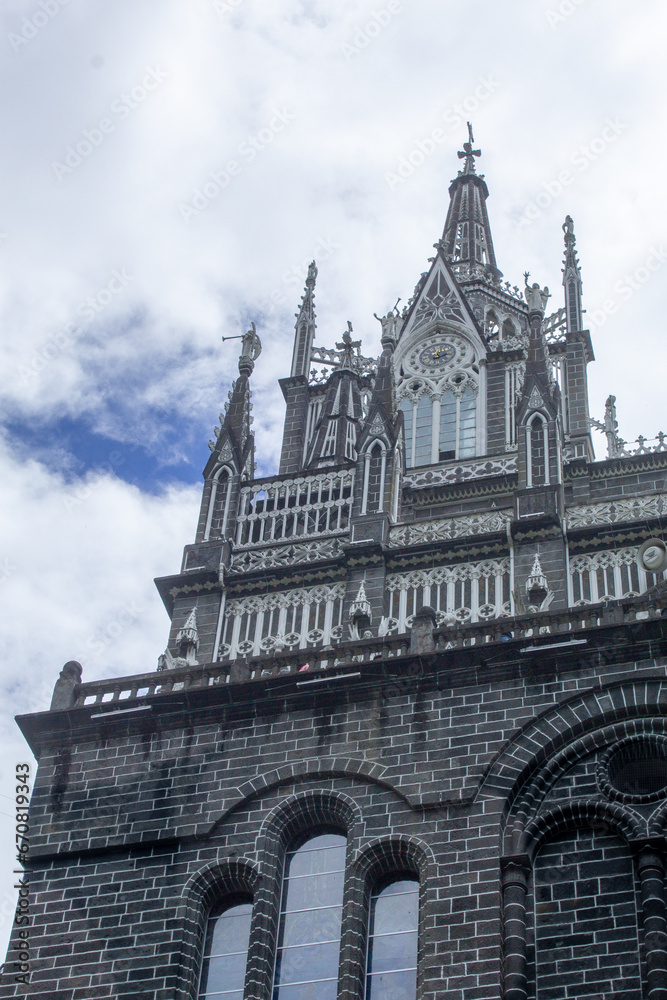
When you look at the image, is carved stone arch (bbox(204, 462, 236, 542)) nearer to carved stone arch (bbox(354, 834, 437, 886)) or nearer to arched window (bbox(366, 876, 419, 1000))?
carved stone arch (bbox(354, 834, 437, 886))

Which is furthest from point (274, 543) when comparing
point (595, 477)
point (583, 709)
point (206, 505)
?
point (583, 709)

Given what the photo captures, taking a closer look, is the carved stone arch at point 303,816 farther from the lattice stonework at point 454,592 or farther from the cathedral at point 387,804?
the lattice stonework at point 454,592

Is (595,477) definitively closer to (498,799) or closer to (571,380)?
(571,380)

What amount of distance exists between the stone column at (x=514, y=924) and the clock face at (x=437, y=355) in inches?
901

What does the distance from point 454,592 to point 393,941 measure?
1182 cm

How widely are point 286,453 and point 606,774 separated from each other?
65.8 ft

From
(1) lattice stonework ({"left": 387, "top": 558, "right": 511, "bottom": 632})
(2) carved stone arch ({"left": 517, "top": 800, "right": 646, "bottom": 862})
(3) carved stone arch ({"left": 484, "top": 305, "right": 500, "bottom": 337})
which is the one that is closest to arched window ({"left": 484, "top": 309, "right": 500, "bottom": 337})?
(3) carved stone arch ({"left": 484, "top": 305, "right": 500, "bottom": 337})

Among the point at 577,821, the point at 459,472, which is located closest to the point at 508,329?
the point at 459,472

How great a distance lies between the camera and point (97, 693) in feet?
103

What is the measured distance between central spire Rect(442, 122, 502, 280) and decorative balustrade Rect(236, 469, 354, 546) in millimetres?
12898

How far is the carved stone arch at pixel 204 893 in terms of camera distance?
88.3 feet

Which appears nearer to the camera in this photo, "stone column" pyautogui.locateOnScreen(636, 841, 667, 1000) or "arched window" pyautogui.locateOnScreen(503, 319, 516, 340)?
"stone column" pyautogui.locateOnScreen(636, 841, 667, 1000)

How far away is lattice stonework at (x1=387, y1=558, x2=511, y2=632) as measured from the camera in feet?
119

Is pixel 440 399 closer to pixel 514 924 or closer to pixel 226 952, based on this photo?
pixel 226 952
